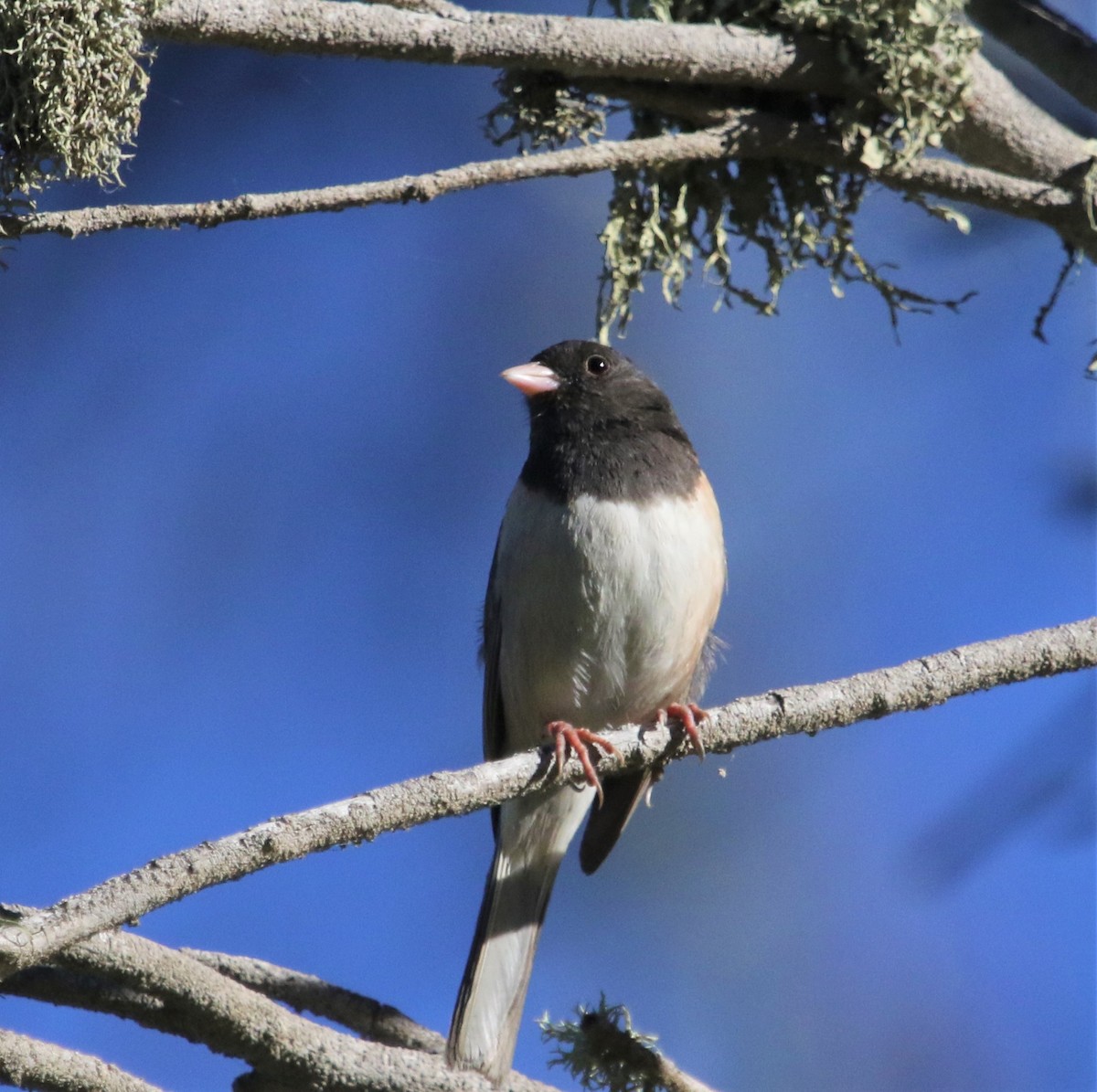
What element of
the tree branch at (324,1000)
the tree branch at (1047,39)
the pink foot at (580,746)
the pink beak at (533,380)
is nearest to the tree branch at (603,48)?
the tree branch at (1047,39)

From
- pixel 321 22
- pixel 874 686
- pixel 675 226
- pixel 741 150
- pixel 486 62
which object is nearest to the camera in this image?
pixel 874 686

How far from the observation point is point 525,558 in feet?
10.7

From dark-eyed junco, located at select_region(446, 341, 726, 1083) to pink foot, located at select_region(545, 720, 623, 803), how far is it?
515mm

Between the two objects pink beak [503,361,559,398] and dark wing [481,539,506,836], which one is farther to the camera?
pink beak [503,361,559,398]

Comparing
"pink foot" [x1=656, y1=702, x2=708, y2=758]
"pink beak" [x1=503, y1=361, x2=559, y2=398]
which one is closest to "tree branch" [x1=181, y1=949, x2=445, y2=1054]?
"pink foot" [x1=656, y1=702, x2=708, y2=758]

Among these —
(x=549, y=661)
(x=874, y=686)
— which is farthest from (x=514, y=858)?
(x=874, y=686)

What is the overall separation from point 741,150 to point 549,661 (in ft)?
4.25

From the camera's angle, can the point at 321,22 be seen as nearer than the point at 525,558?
Yes

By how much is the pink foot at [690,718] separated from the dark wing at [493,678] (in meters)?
0.75

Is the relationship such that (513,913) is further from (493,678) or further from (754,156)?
(754,156)

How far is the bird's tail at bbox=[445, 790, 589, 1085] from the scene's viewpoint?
306 centimetres

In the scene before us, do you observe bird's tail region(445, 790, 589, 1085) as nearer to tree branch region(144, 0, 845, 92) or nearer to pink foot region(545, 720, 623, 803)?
pink foot region(545, 720, 623, 803)

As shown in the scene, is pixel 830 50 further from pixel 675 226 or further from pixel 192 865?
pixel 192 865

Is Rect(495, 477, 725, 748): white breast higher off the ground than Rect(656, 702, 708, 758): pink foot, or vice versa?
Rect(495, 477, 725, 748): white breast
